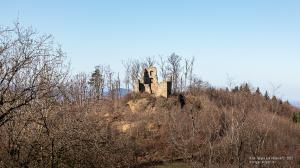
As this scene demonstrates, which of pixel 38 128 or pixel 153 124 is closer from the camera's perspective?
pixel 38 128

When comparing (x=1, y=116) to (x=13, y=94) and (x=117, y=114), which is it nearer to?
(x=13, y=94)

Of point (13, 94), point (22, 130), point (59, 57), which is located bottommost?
point (22, 130)

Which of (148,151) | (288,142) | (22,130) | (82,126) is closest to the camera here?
(22,130)

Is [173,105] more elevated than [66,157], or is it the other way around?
[173,105]

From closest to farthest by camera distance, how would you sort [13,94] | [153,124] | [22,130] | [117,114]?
[13,94] < [22,130] < [153,124] < [117,114]

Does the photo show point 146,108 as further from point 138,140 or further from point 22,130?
point 22,130

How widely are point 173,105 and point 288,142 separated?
14224 millimetres

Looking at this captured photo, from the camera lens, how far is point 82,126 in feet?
50.5

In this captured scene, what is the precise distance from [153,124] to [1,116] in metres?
28.2

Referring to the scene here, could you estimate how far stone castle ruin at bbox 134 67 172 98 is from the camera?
45781 mm

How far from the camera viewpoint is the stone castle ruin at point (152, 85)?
150 feet

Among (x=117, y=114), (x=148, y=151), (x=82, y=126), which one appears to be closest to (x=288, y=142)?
(x=148, y=151)

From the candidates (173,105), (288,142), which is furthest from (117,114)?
(288,142)

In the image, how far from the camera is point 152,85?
163 ft
